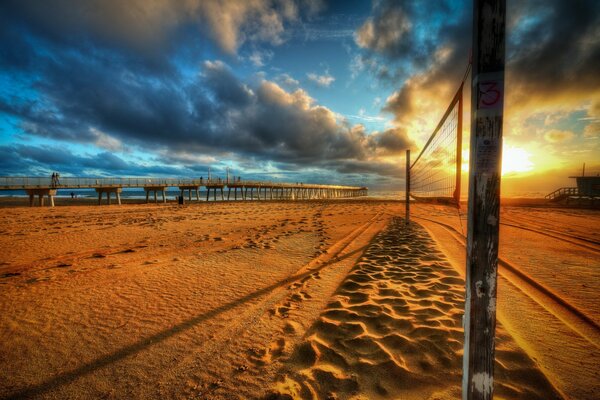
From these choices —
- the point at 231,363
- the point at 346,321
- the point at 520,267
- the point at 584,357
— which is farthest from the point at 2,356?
the point at 520,267

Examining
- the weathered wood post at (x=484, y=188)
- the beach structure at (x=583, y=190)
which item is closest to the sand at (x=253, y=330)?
the weathered wood post at (x=484, y=188)

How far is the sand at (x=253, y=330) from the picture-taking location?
2.15 metres

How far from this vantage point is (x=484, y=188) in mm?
1443

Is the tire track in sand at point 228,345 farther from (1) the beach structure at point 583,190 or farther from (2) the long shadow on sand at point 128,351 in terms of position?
(1) the beach structure at point 583,190

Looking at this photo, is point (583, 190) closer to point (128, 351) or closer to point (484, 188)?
point (484, 188)

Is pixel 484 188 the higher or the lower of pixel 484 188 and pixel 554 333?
the higher

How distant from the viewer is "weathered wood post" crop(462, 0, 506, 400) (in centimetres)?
140

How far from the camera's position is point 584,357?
237cm

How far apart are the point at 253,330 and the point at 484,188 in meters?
2.93

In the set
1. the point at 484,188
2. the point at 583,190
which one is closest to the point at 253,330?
the point at 484,188

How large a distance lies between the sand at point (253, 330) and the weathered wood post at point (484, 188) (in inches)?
33.1

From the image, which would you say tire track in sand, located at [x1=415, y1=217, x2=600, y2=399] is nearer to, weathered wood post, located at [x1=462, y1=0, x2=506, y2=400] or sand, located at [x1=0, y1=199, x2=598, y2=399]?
sand, located at [x1=0, y1=199, x2=598, y2=399]

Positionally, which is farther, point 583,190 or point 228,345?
point 583,190

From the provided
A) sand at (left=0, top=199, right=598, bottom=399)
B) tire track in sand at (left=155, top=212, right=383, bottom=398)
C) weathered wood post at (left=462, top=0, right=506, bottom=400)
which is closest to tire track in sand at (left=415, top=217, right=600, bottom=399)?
sand at (left=0, top=199, right=598, bottom=399)
